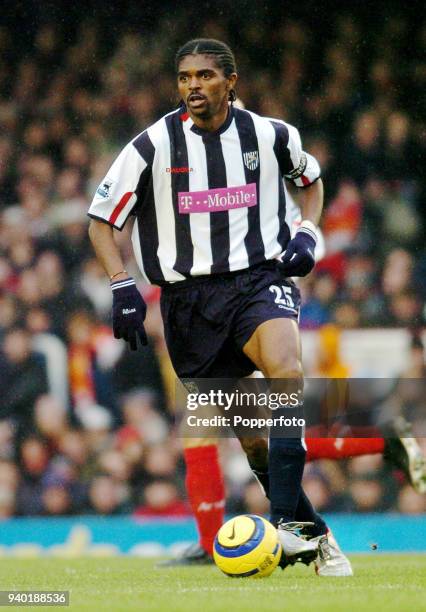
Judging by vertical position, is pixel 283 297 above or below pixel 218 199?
below

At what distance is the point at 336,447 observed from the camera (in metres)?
6.42

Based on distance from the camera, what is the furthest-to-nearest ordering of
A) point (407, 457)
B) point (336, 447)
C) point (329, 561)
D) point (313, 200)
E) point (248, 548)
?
point (407, 457)
point (336, 447)
point (313, 200)
point (329, 561)
point (248, 548)

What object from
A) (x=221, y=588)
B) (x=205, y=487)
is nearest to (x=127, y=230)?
(x=205, y=487)

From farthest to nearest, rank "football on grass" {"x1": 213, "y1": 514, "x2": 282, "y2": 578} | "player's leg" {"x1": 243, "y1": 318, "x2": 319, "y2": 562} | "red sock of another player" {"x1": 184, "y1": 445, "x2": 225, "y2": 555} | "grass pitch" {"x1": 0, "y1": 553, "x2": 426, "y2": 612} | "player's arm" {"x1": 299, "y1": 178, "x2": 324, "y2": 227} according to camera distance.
Result: "red sock of another player" {"x1": 184, "y1": 445, "x2": 225, "y2": 555}, "player's arm" {"x1": 299, "y1": 178, "x2": 324, "y2": 227}, "player's leg" {"x1": 243, "y1": 318, "x2": 319, "y2": 562}, "football on grass" {"x1": 213, "y1": 514, "x2": 282, "y2": 578}, "grass pitch" {"x1": 0, "y1": 553, "x2": 426, "y2": 612}

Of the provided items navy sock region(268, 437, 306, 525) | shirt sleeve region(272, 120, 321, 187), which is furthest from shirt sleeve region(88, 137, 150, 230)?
navy sock region(268, 437, 306, 525)

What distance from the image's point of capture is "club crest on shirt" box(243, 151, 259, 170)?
5.12 m

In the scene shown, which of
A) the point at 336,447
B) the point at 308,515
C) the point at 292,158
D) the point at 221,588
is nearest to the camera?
the point at 221,588

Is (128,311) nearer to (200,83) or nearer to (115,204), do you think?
(115,204)

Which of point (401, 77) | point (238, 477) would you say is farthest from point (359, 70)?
point (238, 477)

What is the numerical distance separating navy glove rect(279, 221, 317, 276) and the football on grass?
0.98m

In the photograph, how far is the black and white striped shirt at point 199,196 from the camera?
5.05 meters

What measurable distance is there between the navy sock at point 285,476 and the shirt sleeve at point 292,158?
118 centimetres

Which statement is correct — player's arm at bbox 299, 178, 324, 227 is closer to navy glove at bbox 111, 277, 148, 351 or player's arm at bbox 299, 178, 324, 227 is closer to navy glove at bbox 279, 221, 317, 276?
navy glove at bbox 279, 221, 317, 276

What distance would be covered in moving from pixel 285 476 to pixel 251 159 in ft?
4.23
